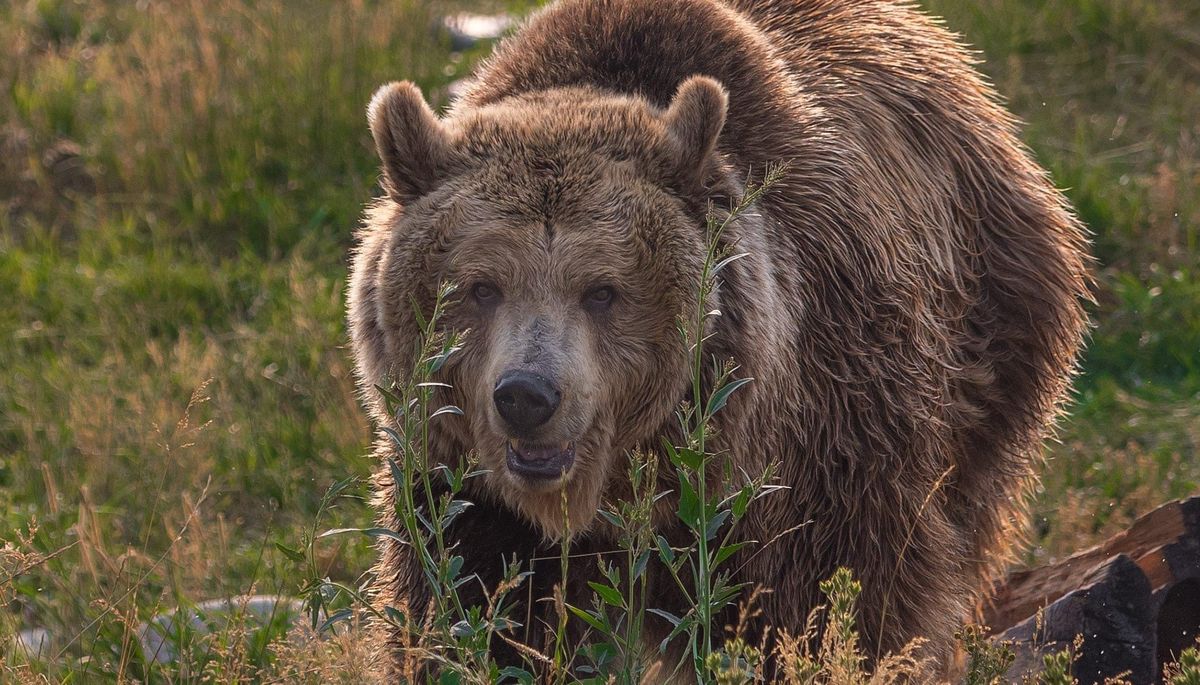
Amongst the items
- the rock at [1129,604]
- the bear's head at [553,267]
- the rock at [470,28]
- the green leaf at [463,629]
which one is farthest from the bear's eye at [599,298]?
the rock at [470,28]

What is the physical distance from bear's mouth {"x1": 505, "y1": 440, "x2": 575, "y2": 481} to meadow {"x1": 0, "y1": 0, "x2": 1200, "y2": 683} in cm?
63

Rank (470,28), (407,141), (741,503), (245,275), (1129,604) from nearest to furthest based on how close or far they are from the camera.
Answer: (741,503) < (407,141) < (1129,604) < (245,275) < (470,28)

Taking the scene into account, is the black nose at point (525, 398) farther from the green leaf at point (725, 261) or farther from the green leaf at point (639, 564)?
the green leaf at point (639, 564)

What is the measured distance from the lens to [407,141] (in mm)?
3900

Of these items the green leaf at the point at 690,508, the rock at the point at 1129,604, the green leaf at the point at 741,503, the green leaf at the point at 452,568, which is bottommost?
the rock at the point at 1129,604

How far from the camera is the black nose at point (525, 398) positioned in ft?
11.1

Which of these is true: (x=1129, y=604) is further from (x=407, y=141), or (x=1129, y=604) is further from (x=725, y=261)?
(x=407, y=141)

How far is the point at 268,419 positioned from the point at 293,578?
127 centimetres

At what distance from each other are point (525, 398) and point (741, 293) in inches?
26.8

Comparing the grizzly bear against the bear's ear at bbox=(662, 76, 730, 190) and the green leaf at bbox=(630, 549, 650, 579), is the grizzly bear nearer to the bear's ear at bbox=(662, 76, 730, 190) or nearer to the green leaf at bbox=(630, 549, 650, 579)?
the bear's ear at bbox=(662, 76, 730, 190)

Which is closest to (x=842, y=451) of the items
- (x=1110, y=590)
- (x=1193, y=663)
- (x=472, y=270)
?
(x=1110, y=590)

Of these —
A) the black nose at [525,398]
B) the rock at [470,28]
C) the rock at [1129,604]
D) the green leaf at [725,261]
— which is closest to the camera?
the green leaf at [725,261]

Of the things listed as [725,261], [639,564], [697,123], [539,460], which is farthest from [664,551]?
[697,123]

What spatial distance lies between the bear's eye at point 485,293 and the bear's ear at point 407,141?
359 mm
